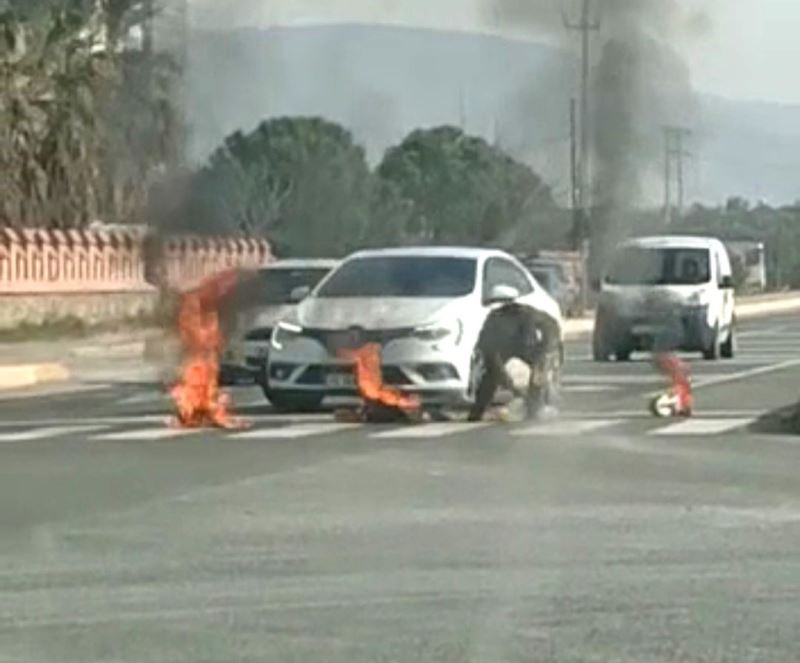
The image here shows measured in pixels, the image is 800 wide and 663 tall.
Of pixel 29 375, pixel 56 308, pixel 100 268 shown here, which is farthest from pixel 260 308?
pixel 56 308

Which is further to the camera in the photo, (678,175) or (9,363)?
(9,363)

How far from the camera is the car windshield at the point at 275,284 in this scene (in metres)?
23.5

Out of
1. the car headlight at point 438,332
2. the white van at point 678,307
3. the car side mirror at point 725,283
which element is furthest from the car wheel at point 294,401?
the car side mirror at point 725,283

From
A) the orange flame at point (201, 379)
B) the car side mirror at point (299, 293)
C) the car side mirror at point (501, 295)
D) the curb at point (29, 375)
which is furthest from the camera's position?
the curb at point (29, 375)

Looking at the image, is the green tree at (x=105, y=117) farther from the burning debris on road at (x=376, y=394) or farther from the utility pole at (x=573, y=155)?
the burning debris on road at (x=376, y=394)

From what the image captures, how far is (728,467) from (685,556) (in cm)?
571

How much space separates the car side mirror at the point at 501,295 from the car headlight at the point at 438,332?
0.98 meters

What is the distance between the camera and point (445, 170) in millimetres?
20203

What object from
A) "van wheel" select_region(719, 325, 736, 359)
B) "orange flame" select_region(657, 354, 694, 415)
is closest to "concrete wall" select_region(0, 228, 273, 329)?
"orange flame" select_region(657, 354, 694, 415)

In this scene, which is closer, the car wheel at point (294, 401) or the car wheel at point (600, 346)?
the car wheel at point (294, 401)

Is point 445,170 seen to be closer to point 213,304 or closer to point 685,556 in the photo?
point 213,304

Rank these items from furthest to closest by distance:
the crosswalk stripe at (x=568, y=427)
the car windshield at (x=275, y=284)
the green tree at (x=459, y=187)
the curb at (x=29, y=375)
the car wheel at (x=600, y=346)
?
the car wheel at (x=600, y=346) → the curb at (x=29, y=375) → the crosswalk stripe at (x=568, y=427) → the car windshield at (x=275, y=284) → the green tree at (x=459, y=187)

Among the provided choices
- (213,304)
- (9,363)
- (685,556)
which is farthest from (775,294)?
(685,556)

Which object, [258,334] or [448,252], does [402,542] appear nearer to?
[448,252]
